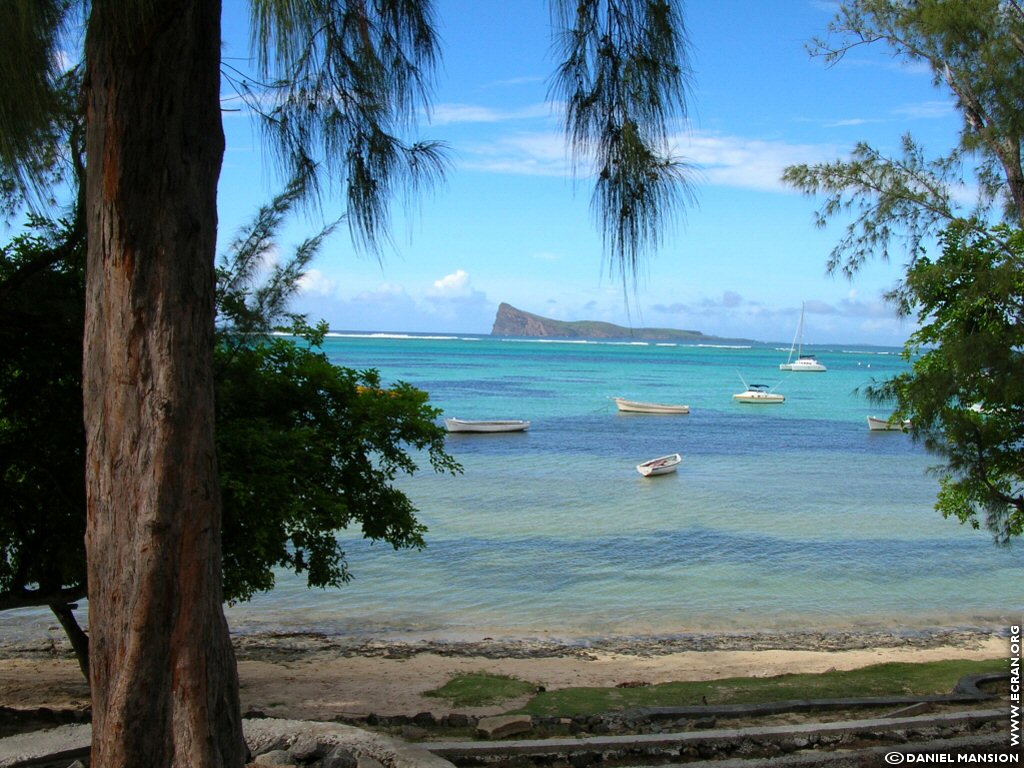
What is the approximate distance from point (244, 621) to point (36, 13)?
477 inches

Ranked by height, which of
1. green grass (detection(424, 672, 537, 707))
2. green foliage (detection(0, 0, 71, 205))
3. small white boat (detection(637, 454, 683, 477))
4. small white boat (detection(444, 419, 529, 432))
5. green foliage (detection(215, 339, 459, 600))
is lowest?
green grass (detection(424, 672, 537, 707))

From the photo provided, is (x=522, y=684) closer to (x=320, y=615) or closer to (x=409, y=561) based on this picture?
(x=320, y=615)

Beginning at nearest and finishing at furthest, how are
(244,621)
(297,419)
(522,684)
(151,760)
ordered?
(151,760) → (297,419) → (522,684) → (244,621)

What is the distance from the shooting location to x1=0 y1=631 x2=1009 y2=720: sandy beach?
32.3ft

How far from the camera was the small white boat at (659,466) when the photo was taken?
2889cm

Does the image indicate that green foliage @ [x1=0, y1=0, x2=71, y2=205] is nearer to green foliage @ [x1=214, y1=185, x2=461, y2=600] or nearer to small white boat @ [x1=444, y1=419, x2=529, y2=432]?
green foliage @ [x1=214, y1=185, x2=461, y2=600]

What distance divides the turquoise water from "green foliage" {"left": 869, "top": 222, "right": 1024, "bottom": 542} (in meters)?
1.57

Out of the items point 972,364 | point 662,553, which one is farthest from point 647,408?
point 972,364

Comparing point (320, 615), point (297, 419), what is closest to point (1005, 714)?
point (297, 419)

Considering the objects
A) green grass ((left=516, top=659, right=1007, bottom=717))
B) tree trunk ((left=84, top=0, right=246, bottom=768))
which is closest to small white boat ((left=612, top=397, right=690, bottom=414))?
green grass ((left=516, top=659, right=1007, bottom=717))

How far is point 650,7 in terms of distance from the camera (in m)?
3.68

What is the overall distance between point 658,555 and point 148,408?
16.7 m

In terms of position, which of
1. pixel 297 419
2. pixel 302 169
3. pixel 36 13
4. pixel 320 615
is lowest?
pixel 320 615

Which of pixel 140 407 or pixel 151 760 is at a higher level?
pixel 140 407
